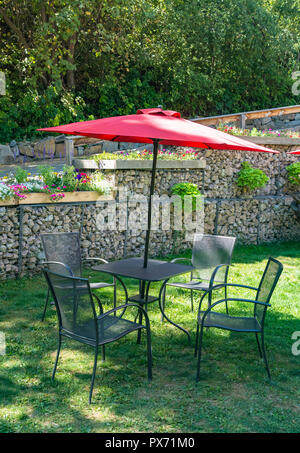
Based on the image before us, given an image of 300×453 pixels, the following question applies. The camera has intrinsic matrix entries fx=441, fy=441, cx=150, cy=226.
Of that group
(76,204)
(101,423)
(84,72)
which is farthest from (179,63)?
(101,423)

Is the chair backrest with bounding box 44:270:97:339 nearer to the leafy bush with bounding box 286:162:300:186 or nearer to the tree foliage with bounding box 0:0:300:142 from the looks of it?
the leafy bush with bounding box 286:162:300:186

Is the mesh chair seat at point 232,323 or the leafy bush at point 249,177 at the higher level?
the leafy bush at point 249,177

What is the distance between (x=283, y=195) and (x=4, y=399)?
9120 mm

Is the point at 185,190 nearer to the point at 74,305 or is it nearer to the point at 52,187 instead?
the point at 52,187

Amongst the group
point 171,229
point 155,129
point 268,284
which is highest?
point 155,129

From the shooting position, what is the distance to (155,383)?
11.9ft

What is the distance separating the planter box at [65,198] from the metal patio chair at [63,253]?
171 centimetres

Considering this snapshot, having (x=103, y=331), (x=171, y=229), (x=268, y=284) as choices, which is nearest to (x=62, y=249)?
(x=103, y=331)

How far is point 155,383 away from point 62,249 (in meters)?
2.03

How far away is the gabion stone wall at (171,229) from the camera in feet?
21.4

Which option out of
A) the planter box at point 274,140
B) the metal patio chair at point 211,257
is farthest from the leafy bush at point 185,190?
the metal patio chair at point 211,257

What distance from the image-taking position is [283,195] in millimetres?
10992

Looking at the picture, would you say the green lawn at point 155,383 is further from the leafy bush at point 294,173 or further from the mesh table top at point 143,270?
the leafy bush at point 294,173
